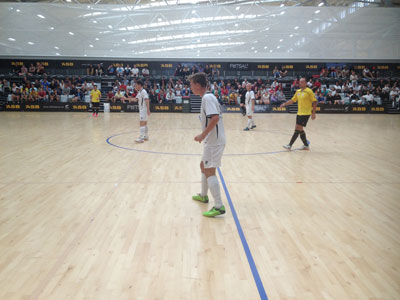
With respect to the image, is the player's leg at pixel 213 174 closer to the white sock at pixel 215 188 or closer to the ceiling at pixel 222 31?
the white sock at pixel 215 188

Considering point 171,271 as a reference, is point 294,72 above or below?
above

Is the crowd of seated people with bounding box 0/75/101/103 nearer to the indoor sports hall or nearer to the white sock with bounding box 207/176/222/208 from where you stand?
the indoor sports hall

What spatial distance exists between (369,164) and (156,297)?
6612mm

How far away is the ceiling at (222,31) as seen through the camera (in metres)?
25.4

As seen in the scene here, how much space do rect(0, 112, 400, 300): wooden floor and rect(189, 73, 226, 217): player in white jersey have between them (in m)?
0.42

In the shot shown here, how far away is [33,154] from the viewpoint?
8086 mm

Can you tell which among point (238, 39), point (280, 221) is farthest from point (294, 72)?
point (280, 221)

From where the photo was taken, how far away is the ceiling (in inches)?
1000

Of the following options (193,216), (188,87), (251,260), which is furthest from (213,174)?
(188,87)

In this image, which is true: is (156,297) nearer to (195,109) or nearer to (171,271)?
(171,271)

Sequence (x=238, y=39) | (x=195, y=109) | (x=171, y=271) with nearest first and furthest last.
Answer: (x=171, y=271) < (x=195, y=109) < (x=238, y=39)

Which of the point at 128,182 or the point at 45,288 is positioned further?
the point at 128,182

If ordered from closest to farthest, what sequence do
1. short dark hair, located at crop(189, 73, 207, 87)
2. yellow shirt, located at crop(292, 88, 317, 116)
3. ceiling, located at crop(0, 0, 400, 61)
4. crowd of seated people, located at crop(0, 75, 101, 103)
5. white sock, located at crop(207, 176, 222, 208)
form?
1. short dark hair, located at crop(189, 73, 207, 87)
2. white sock, located at crop(207, 176, 222, 208)
3. yellow shirt, located at crop(292, 88, 317, 116)
4. crowd of seated people, located at crop(0, 75, 101, 103)
5. ceiling, located at crop(0, 0, 400, 61)

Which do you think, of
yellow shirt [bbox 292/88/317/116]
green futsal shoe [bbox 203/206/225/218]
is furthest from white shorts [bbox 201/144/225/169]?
yellow shirt [bbox 292/88/317/116]
